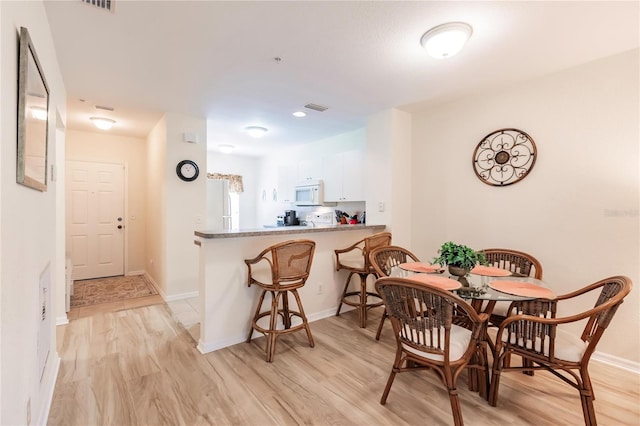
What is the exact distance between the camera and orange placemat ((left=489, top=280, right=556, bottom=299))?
1853mm

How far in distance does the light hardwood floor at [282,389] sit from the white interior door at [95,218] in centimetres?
280

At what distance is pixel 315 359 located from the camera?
8.34 feet

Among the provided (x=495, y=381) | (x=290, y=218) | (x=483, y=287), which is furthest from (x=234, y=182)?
(x=495, y=381)

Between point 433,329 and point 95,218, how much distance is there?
5.76 meters

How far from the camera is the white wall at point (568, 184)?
242 centimetres

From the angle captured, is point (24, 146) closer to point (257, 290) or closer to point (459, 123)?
point (257, 290)

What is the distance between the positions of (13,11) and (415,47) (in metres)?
2.34

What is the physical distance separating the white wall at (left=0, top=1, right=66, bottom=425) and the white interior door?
12.6 feet

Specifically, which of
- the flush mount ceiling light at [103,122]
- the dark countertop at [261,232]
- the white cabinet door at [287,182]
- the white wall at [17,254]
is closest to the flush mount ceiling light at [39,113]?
the white wall at [17,254]

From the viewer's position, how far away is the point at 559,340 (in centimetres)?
185

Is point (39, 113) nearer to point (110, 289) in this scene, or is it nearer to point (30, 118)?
point (30, 118)

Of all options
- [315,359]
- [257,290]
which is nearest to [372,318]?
[315,359]

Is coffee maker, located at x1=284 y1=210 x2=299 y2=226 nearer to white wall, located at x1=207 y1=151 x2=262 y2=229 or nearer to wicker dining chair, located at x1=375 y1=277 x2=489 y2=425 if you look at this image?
white wall, located at x1=207 y1=151 x2=262 y2=229

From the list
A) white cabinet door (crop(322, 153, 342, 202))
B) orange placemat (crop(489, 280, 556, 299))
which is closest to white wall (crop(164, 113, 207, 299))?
white cabinet door (crop(322, 153, 342, 202))
